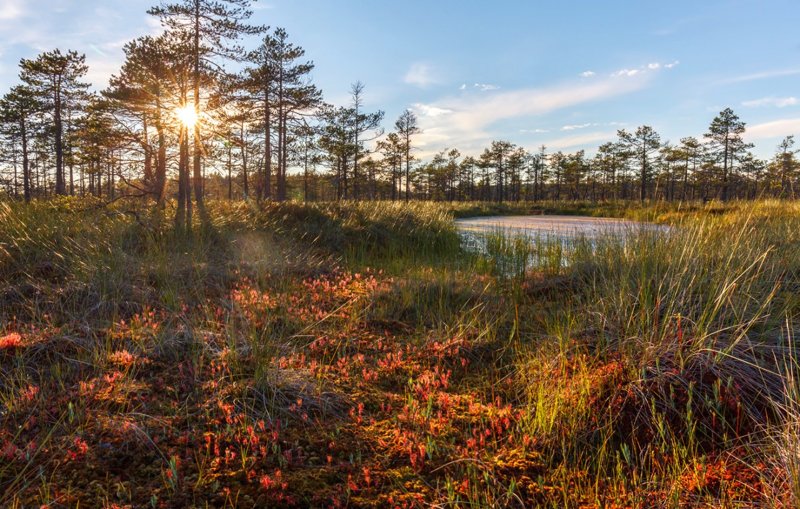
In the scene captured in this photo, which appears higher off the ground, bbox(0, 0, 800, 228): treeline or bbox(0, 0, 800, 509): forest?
bbox(0, 0, 800, 228): treeline

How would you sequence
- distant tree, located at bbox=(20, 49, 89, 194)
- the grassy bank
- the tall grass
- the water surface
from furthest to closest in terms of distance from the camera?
distant tree, located at bbox=(20, 49, 89, 194) → the water surface → the tall grass → the grassy bank

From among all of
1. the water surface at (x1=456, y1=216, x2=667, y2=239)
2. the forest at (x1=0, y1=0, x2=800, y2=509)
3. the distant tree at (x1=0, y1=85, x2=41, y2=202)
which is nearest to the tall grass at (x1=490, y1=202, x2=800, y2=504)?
the forest at (x1=0, y1=0, x2=800, y2=509)

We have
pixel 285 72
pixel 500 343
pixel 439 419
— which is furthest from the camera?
pixel 285 72

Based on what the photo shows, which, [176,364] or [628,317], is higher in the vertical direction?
[628,317]

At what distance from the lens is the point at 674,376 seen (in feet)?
8.07

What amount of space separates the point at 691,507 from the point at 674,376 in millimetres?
972

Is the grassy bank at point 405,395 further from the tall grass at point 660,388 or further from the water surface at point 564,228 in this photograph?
the water surface at point 564,228

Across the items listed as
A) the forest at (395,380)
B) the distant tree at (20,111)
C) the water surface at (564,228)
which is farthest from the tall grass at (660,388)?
the distant tree at (20,111)

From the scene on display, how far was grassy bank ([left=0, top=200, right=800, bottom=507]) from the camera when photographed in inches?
72.5

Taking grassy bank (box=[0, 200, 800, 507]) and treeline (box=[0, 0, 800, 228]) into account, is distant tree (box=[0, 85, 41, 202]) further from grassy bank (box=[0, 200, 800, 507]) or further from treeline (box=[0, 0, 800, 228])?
grassy bank (box=[0, 200, 800, 507])

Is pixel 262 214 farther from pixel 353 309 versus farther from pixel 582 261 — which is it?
pixel 582 261

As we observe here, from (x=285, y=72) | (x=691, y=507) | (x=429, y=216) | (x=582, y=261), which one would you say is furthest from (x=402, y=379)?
(x=285, y=72)

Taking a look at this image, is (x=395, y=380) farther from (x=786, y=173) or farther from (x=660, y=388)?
(x=786, y=173)

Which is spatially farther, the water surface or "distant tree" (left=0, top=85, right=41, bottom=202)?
"distant tree" (left=0, top=85, right=41, bottom=202)
